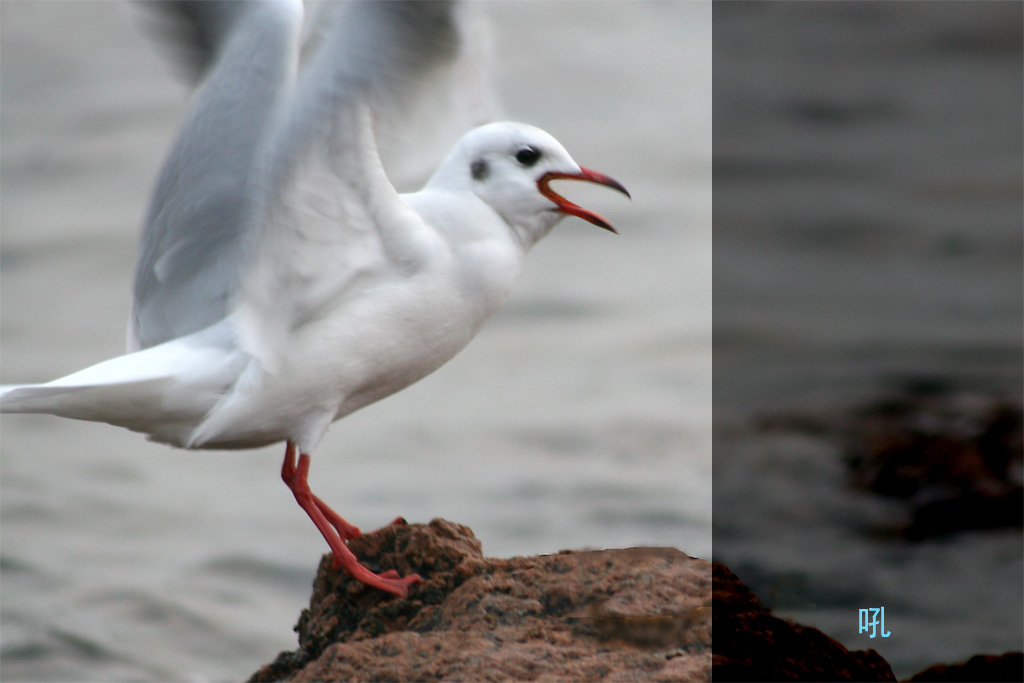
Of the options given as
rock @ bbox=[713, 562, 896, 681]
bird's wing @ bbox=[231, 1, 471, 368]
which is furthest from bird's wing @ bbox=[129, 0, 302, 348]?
rock @ bbox=[713, 562, 896, 681]

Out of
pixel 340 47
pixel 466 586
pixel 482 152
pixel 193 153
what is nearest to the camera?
pixel 340 47

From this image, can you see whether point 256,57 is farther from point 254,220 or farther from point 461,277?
point 461,277

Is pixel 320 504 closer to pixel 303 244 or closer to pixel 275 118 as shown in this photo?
pixel 303 244

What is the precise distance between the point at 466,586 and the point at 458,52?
198cm

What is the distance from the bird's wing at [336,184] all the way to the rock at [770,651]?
1.84 m

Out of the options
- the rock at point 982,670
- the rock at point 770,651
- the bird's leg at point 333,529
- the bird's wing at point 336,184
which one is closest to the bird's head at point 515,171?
the bird's wing at point 336,184

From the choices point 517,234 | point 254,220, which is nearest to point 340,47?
point 254,220

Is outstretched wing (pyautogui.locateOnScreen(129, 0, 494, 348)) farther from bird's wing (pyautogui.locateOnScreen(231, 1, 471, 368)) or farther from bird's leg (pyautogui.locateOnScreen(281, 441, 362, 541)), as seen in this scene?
→ bird's leg (pyautogui.locateOnScreen(281, 441, 362, 541))

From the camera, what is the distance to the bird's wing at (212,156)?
3.97 meters

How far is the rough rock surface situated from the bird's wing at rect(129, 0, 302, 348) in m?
1.29

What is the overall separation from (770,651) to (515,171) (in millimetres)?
2266

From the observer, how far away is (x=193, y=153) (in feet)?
13.8

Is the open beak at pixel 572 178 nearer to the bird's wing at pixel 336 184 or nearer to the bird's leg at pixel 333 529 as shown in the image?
the bird's wing at pixel 336 184

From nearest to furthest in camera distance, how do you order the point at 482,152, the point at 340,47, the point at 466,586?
the point at 340,47
the point at 466,586
the point at 482,152
